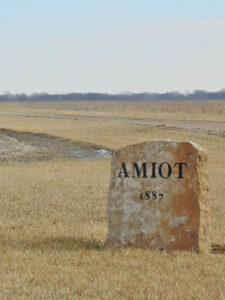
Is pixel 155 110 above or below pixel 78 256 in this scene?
below

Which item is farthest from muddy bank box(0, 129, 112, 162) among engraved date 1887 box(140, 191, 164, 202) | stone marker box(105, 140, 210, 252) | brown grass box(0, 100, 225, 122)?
brown grass box(0, 100, 225, 122)

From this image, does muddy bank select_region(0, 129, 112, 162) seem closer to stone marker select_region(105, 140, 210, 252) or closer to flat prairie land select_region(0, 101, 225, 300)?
flat prairie land select_region(0, 101, 225, 300)

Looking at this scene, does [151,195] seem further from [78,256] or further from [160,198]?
[78,256]

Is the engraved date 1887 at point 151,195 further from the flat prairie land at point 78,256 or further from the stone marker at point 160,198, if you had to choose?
the flat prairie land at point 78,256

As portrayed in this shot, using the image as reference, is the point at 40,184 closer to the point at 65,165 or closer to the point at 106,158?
the point at 65,165

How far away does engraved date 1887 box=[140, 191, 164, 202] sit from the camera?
23.8ft

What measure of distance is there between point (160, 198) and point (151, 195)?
126 millimetres

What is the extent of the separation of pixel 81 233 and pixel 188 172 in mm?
2169

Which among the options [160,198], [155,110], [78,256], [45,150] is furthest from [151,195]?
[155,110]

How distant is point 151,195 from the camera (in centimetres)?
730

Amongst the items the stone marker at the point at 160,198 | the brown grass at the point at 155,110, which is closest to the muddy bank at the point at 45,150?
the stone marker at the point at 160,198

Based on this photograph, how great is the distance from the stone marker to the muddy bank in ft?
50.1

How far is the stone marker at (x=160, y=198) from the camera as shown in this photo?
7.18 metres

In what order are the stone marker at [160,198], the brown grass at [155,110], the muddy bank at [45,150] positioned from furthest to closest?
1. the brown grass at [155,110]
2. the muddy bank at [45,150]
3. the stone marker at [160,198]
